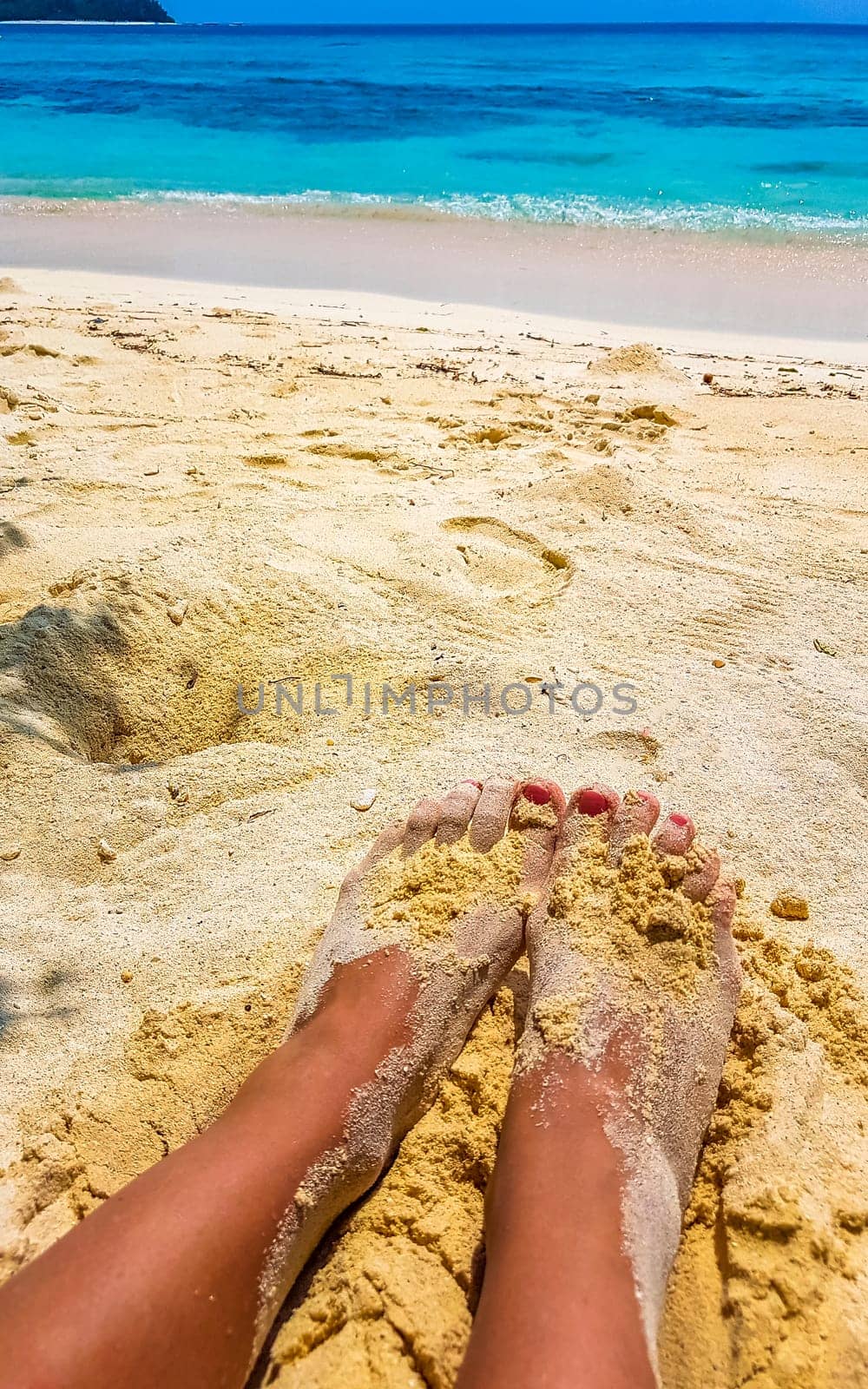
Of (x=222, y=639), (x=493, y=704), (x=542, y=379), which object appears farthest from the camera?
(x=542, y=379)

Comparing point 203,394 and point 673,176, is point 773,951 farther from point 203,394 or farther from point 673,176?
point 673,176

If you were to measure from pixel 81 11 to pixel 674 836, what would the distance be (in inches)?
3575

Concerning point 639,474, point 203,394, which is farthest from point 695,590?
point 203,394

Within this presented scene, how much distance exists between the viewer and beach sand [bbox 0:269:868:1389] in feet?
3.95

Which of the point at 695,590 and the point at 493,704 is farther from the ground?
the point at 695,590

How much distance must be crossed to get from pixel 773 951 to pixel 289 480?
8.12 ft

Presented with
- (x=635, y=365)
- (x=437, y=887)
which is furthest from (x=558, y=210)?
(x=437, y=887)

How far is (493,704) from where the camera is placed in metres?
2.19

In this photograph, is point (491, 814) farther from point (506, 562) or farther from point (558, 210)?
point (558, 210)

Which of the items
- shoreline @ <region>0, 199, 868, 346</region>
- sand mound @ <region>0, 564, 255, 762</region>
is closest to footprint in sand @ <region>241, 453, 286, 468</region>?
sand mound @ <region>0, 564, 255, 762</region>

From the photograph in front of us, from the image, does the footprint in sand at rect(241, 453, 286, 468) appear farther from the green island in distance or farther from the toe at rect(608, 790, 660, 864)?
the green island in distance

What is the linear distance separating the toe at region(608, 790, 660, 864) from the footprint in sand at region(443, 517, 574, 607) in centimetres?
102

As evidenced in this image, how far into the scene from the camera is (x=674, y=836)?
1605 millimetres

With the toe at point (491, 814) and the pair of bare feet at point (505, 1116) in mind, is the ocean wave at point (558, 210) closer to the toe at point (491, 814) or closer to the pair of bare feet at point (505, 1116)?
the toe at point (491, 814)
